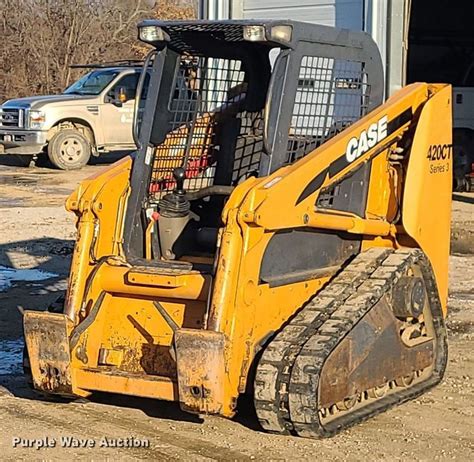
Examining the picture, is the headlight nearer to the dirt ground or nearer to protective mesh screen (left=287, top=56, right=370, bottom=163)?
protective mesh screen (left=287, top=56, right=370, bottom=163)

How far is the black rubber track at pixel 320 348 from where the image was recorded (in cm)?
570

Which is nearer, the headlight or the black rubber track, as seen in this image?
the black rubber track

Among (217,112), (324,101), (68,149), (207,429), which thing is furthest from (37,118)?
(207,429)

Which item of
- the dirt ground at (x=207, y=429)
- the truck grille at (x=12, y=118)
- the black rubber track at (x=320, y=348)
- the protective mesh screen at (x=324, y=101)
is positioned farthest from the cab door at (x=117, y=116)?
the black rubber track at (x=320, y=348)

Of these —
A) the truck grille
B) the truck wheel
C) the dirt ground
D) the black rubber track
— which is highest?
the truck grille

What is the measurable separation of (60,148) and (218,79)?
1567cm

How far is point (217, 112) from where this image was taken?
7.17 meters

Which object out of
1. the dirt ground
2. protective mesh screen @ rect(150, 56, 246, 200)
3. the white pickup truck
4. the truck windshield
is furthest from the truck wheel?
protective mesh screen @ rect(150, 56, 246, 200)

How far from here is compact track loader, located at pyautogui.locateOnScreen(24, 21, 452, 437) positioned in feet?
19.0

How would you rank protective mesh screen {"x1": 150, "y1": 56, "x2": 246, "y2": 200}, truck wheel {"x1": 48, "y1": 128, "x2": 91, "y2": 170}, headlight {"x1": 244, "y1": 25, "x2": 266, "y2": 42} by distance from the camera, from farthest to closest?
truck wheel {"x1": 48, "y1": 128, "x2": 91, "y2": 170} < protective mesh screen {"x1": 150, "y1": 56, "x2": 246, "y2": 200} < headlight {"x1": 244, "y1": 25, "x2": 266, "y2": 42}

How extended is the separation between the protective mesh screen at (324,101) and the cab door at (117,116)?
1568cm

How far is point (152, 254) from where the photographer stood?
22.1ft

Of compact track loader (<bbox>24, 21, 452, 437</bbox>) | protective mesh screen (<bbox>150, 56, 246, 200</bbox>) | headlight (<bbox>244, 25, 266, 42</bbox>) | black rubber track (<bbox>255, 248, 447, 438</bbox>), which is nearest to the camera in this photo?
black rubber track (<bbox>255, 248, 447, 438</bbox>)

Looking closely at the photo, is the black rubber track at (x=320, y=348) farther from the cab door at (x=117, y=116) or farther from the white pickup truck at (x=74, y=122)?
the cab door at (x=117, y=116)
